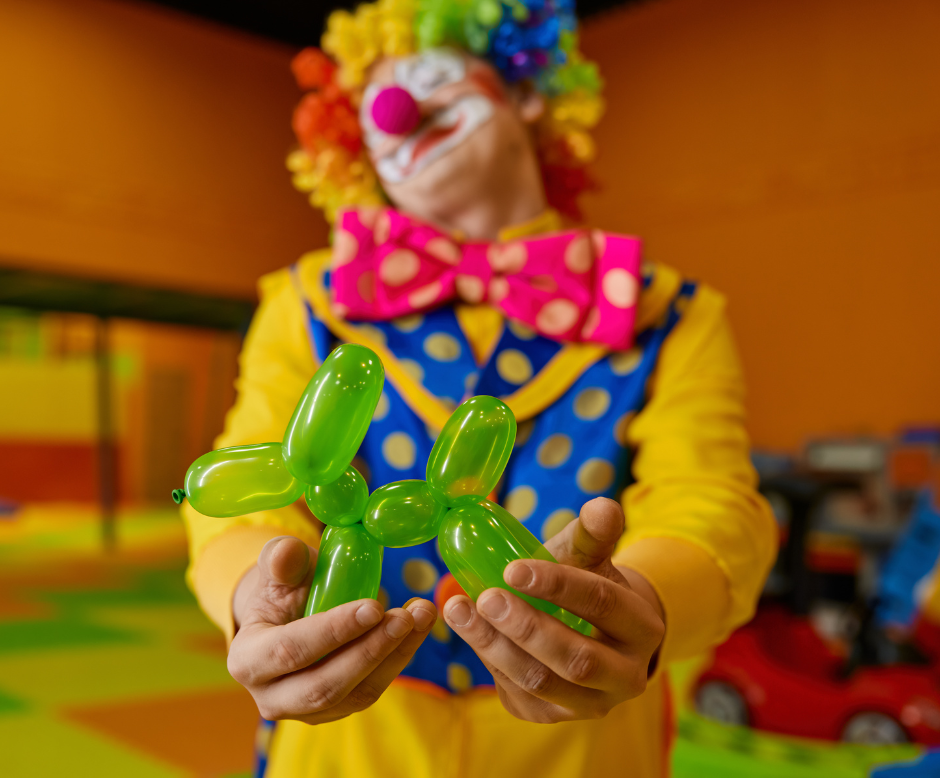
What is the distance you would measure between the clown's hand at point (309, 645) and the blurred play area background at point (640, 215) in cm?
196

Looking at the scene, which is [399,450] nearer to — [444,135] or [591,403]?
[591,403]

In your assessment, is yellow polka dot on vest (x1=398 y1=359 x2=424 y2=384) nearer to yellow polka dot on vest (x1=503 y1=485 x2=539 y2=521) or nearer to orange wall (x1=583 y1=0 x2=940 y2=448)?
yellow polka dot on vest (x1=503 y1=485 x2=539 y2=521)

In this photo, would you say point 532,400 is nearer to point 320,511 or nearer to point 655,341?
point 655,341

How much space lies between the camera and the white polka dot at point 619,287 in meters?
0.79

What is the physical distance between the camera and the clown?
26.4 inches

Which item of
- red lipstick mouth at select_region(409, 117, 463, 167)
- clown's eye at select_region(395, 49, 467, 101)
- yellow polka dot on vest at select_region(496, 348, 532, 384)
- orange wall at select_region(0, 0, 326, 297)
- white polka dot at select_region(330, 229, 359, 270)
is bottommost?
orange wall at select_region(0, 0, 326, 297)

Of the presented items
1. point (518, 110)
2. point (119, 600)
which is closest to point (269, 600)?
point (518, 110)

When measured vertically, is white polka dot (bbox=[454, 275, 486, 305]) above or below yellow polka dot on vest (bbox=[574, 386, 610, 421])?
above

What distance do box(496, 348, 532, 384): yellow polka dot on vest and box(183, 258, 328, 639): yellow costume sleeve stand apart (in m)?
0.17

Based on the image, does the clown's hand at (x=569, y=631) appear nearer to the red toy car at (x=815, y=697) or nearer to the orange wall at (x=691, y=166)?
the red toy car at (x=815, y=697)

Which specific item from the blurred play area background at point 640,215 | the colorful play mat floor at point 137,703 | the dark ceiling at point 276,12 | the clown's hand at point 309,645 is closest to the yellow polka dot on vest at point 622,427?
the clown's hand at point 309,645

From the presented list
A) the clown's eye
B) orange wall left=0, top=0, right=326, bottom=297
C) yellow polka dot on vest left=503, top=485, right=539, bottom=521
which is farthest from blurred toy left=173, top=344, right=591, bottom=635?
orange wall left=0, top=0, right=326, bottom=297

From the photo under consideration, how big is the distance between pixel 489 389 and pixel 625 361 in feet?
0.41

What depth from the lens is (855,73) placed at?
3.93 m
